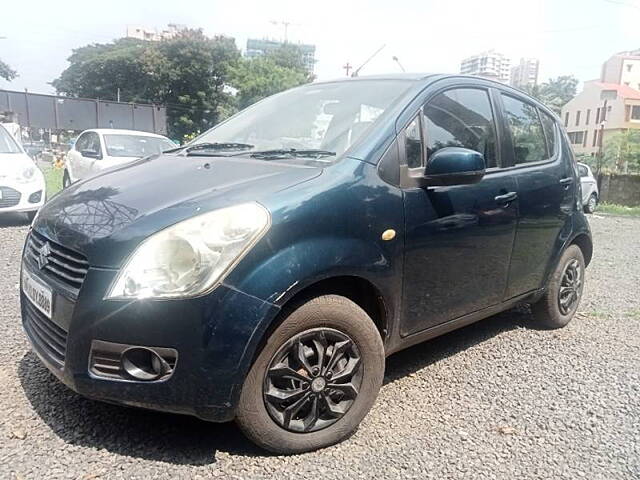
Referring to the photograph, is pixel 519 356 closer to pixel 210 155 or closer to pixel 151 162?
pixel 210 155

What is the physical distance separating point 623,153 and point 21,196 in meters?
25.8

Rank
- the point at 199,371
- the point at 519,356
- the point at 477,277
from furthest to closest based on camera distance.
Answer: the point at 519,356
the point at 477,277
the point at 199,371

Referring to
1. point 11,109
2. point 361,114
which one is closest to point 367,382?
point 361,114

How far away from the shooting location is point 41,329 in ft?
8.09

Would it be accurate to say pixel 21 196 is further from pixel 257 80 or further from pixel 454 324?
pixel 257 80

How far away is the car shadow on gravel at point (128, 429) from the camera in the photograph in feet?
7.70

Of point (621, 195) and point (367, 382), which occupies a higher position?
point (367, 382)

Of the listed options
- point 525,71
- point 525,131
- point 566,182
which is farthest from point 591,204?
point 525,71

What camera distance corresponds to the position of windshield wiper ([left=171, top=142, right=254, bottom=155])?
10.4 feet

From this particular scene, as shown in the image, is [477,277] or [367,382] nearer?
[367,382]

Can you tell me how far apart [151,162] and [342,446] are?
185 cm

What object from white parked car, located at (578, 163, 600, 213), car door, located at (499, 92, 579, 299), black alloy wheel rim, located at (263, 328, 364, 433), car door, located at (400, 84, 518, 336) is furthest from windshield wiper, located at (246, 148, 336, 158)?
white parked car, located at (578, 163, 600, 213)

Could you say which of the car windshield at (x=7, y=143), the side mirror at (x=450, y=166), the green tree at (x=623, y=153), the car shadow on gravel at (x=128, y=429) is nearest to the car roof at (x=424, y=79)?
the side mirror at (x=450, y=166)

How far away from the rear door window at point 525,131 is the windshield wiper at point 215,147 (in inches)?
70.2
